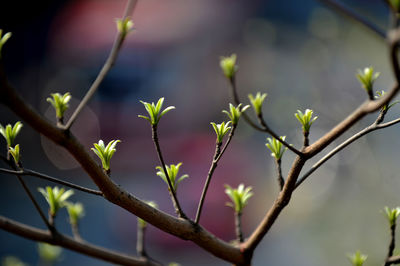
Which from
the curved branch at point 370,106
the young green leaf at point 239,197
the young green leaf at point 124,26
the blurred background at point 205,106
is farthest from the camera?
the blurred background at point 205,106

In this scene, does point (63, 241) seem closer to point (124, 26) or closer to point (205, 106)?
point (124, 26)

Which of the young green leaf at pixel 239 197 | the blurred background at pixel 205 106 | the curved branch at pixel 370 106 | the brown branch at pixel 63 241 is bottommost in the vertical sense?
the blurred background at pixel 205 106

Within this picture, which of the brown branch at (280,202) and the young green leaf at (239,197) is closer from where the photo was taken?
the brown branch at (280,202)

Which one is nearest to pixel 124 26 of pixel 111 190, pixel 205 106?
pixel 111 190

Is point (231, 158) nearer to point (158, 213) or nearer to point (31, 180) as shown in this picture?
point (31, 180)

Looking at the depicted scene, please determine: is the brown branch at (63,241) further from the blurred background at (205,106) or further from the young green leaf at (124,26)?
the blurred background at (205,106)

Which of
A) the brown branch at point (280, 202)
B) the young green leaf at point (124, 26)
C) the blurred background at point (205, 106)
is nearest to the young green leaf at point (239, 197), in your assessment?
the brown branch at point (280, 202)

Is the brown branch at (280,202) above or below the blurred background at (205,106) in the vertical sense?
above
